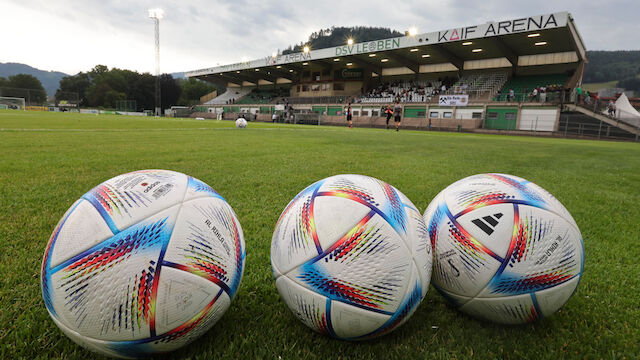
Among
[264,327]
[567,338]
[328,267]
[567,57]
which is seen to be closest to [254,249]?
[264,327]

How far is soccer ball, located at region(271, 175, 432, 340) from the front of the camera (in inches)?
60.4

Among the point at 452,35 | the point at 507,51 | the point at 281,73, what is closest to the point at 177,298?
the point at 452,35

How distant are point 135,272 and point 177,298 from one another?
0.21 m

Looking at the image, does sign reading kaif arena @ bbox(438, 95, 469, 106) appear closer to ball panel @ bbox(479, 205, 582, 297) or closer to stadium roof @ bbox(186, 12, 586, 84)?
stadium roof @ bbox(186, 12, 586, 84)

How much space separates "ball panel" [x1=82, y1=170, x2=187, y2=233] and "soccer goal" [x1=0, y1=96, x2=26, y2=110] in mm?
71683

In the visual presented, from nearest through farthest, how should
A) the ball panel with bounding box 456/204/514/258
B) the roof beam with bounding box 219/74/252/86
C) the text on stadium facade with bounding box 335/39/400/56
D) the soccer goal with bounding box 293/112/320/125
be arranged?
the ball panel with bounding box 456/204/514/258, the text on stadium facade with bounding box 335/39/400/56, the soccer goal with bounding box 293/112/320/125, the roof beam with bounding box 219/74/252/86

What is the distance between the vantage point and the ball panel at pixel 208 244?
1456 mm

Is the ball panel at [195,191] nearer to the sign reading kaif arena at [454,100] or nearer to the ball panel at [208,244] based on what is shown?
the ball panel at [208,244]

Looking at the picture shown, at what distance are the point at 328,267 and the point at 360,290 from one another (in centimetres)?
18

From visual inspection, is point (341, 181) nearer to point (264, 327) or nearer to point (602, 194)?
point (264, 327)

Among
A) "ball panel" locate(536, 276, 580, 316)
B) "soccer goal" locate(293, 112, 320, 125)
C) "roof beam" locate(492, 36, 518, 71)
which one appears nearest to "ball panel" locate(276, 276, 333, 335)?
"ball panel" locate(536, 276, 580, 316)

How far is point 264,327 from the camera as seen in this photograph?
168 centimetres

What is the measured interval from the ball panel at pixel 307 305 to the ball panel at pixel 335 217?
0.25 meters

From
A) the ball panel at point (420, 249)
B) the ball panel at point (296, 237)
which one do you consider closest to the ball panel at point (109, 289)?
the ball panel at point (296, 237)
